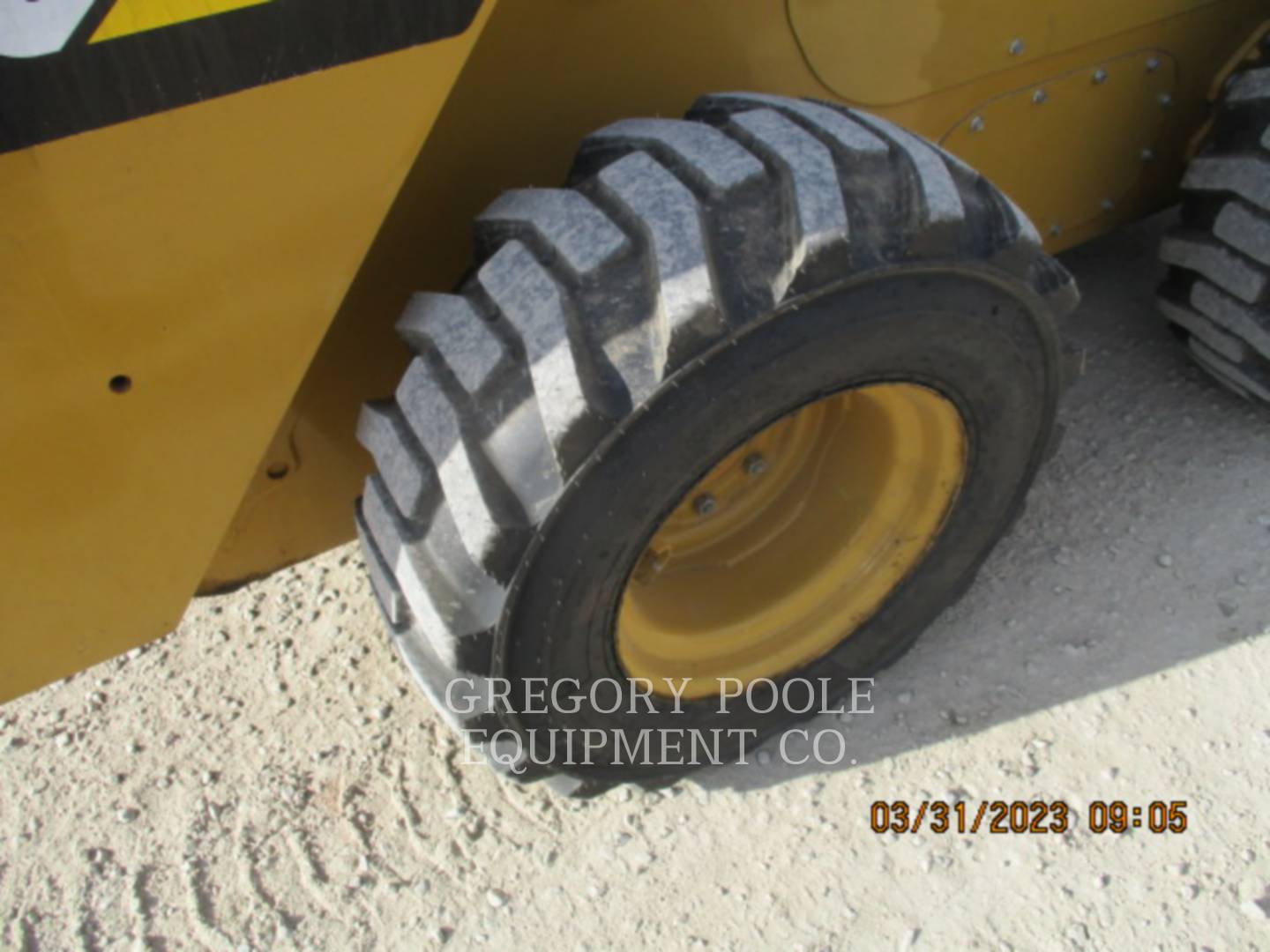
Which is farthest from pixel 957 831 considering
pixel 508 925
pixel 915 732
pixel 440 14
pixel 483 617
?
pixel 440 14

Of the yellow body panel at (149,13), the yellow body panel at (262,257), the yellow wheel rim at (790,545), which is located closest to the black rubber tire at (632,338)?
the yellow body panel at (262,257)

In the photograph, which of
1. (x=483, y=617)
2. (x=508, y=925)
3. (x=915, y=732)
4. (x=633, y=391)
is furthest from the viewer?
(x=915, y=732)

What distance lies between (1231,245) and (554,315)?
4.98 ft

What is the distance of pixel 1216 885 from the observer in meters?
1.93

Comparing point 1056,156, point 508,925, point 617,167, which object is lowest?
point 508,925

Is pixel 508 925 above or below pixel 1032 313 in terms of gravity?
below

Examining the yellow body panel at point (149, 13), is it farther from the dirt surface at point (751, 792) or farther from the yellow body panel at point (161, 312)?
the dirt surface at point (751, 792)

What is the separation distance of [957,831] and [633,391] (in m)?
1.10

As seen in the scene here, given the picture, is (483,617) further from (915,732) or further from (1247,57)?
(1247,57)

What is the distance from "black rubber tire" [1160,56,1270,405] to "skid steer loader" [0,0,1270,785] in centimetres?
1

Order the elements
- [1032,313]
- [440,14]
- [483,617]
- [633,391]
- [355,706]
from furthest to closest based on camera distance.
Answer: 1. [355,706]
2. [1032,313]
3. [483,617]
4. [633,391]
5. [440,14]

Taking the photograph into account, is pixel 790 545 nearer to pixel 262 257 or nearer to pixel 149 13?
pixel 262 257

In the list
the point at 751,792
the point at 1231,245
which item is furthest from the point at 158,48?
the point at 1231,245
